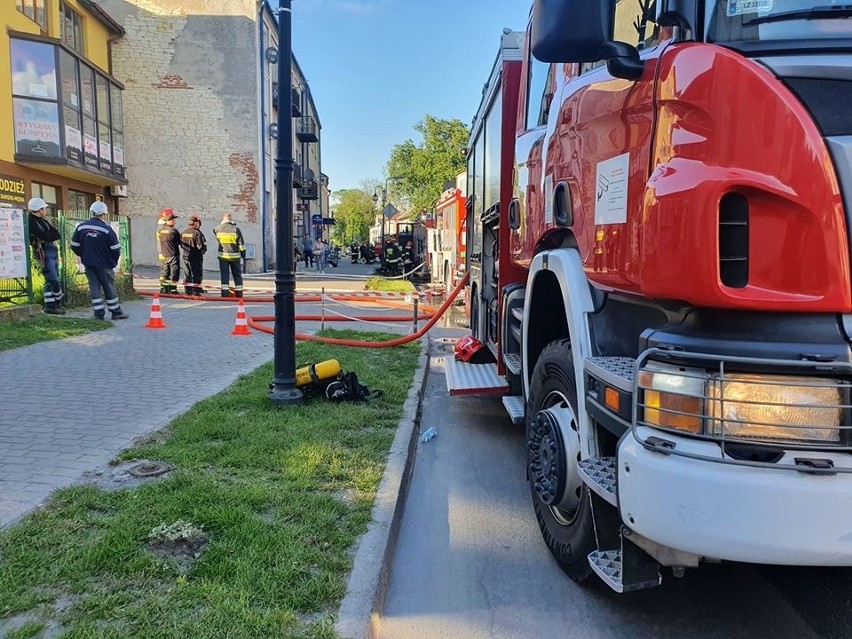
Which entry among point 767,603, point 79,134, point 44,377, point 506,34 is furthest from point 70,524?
point 79,134

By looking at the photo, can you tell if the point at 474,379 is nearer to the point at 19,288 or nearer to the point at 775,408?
the point at 775,408

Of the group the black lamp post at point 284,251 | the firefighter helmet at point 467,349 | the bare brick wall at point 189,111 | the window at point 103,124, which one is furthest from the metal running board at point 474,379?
the bare brick wall at point 189,111

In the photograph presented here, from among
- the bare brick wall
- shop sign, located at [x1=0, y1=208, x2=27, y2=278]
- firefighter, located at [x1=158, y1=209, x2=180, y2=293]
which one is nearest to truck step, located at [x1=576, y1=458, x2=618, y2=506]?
shop sign, located at [x1=0, y1=208, x2=27, y2=278]

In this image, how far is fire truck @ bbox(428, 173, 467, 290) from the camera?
1239 cm

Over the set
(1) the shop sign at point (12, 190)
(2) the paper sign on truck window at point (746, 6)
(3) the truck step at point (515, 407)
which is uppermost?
(1) the shop sign at point (12, 190)

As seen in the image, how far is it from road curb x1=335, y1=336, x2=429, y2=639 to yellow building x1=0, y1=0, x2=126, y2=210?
54.3 ft

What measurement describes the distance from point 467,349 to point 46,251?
8344 mm

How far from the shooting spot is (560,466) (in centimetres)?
296

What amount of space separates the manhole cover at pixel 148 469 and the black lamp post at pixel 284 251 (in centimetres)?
156

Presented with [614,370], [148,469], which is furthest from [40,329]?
[614,370]

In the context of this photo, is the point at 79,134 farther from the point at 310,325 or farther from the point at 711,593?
the point at 711,593

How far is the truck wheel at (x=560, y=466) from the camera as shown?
2904mm

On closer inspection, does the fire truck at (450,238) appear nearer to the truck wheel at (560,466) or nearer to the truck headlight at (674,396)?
the truck wheel at (560,466)

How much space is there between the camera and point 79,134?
19.3 m
